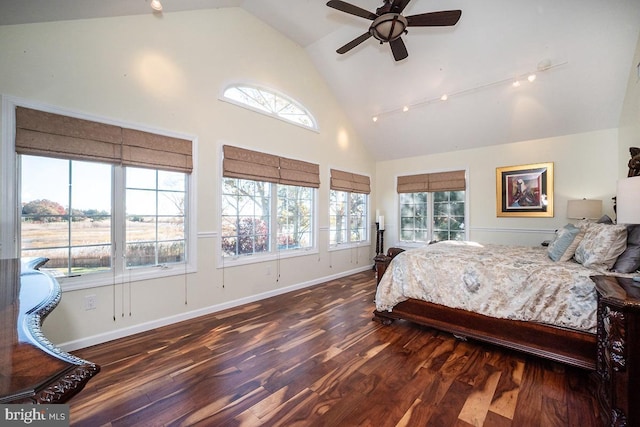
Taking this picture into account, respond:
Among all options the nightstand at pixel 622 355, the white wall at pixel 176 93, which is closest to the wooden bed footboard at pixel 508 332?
the nightstand at pixel 622 355

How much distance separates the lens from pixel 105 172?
2646 mm

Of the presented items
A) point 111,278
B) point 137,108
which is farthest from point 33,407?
point 137,108

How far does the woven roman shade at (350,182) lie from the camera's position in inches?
199

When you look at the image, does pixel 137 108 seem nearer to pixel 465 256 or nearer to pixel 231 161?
pixel 231 161

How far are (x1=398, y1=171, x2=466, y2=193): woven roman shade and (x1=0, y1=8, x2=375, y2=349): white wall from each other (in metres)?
2.08

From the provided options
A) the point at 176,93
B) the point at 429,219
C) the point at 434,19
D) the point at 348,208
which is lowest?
the point at 429,219

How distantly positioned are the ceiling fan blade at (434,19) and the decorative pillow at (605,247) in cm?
213

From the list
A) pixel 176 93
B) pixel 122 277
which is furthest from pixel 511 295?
pixel 176 93

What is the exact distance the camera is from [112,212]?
268cm

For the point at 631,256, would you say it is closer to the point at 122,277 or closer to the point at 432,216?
the point at 432,216

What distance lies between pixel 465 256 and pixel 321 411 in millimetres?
1982

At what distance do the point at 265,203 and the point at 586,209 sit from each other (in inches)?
174

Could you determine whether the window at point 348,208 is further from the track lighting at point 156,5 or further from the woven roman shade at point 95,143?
the track lighting at point 156,5

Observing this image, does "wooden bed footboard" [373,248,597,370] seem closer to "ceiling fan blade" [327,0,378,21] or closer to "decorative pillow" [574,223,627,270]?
"decorative pillow" [574,223,627,270]
